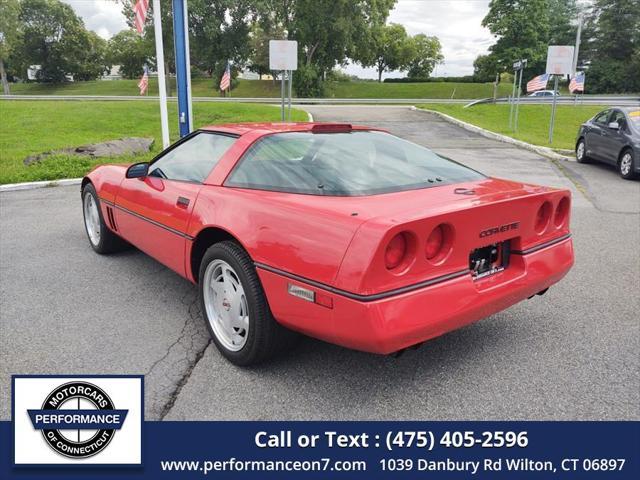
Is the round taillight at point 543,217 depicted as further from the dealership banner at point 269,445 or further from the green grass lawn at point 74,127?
the green grass lawn at point 74,127

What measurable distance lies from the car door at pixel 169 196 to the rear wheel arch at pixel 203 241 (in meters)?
0.09

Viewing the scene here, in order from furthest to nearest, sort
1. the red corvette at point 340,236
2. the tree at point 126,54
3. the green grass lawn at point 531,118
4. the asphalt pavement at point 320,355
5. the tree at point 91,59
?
1. the tree at point 126,54
2. the tree at point 91,59
3. the green grass lawn at point 531,118
4. the asphalt pavement at point 320,355
5. the red corvette at point 340,236

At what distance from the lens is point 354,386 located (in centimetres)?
277

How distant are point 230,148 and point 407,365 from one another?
1.74 meters

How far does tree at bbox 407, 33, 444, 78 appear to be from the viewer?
67.2m

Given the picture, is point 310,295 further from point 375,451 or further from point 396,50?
point 396,50

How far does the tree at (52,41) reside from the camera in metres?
56.7

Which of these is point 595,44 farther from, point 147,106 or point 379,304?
point 379,304

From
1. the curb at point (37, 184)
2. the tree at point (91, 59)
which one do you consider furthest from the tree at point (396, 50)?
the curb at point (37, 184)

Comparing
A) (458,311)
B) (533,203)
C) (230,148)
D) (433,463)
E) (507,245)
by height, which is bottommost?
(433,463)

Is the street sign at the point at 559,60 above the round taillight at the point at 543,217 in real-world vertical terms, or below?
above

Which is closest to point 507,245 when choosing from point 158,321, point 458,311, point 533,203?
point 533,203

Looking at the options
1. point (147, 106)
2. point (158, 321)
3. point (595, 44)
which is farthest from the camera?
point (595, 44)

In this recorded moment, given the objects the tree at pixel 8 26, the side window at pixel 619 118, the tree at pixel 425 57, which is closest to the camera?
the side window at pixel 619 118
